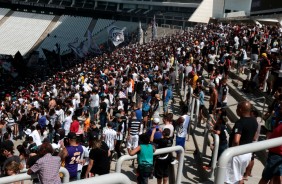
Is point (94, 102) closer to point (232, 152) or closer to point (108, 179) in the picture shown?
point (232, 152)

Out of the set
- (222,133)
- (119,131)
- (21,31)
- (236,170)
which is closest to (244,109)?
(236,170)

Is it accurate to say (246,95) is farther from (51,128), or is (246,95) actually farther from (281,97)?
(51,128)

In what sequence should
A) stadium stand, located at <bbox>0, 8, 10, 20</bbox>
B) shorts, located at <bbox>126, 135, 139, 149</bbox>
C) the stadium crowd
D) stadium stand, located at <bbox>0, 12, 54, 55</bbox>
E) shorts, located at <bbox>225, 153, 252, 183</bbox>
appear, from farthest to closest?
1. stadium stand, located at <bbox>0, 8, 10, 20</bbox>
2. stadium stand, located at <bbox>0, 12, 54, 55</bbox>
3. shorts, located at <bbox>126, 135, 139, 149</bbox>
4. the stadium crowd
5. shorts, located at <bbox>225, 153, 252, 183</bbox>

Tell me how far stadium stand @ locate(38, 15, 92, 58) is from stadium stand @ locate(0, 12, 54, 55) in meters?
1.94

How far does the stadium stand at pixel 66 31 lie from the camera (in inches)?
2253

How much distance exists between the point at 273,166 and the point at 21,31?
2414 inches

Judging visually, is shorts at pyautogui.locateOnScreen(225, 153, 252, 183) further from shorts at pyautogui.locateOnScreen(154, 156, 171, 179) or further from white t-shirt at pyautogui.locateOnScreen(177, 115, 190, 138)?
white t-shirt at pyautogui.locateOnScreen(177, 115, 190, 138)

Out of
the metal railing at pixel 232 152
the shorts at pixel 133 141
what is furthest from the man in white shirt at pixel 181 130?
the metal railing at pixel 232 152

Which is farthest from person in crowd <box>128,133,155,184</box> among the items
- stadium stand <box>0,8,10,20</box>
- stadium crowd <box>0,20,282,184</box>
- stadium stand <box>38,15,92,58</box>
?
stadium stand <box>0,8,10,20</box>

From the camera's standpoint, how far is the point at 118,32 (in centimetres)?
3253

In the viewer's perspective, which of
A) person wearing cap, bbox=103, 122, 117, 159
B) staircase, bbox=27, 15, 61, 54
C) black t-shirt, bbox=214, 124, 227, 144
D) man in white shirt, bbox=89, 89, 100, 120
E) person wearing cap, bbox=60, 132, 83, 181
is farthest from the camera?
staircase, bbox=27, 15, 61, 54

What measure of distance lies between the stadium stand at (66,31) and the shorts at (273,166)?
52126 mm

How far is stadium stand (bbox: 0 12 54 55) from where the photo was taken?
184 feet

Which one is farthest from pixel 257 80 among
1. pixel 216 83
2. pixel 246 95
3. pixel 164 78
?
pixel 164 78
